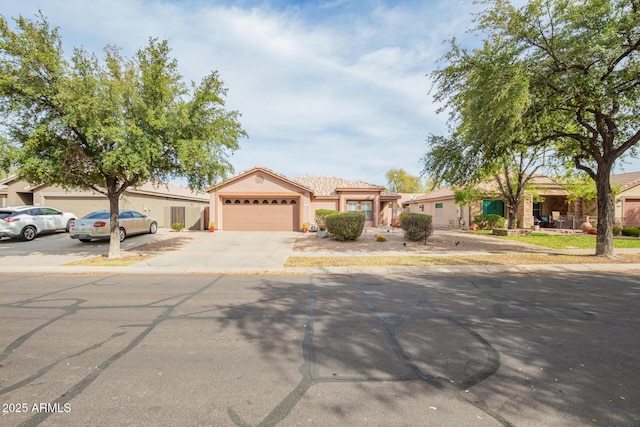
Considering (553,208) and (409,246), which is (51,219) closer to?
(409,246)

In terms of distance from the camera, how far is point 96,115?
9.74m

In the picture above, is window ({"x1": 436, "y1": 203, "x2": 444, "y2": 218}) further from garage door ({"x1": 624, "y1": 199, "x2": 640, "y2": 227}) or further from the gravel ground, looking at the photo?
the gravel ground

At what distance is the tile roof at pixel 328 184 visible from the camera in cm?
2464

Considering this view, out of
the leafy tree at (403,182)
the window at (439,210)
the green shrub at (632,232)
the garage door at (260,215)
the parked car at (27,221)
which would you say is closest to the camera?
the parked car at (27,221)

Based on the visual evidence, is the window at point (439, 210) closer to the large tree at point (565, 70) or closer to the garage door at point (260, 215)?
the garage door at point (260, 215)

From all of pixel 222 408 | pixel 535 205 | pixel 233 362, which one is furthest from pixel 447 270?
pixel 535 205

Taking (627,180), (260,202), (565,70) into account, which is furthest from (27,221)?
(627,180)

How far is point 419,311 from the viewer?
17.9 feet

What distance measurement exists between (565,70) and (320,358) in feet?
38.6

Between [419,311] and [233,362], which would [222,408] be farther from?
[419,311]

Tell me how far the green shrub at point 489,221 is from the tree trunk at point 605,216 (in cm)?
1168

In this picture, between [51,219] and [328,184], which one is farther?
[328,184]

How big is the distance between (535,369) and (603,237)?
37.4 feet

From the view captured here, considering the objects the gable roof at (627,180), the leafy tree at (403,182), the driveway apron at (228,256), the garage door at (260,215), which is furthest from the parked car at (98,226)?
the leafy tree at (403,182)
